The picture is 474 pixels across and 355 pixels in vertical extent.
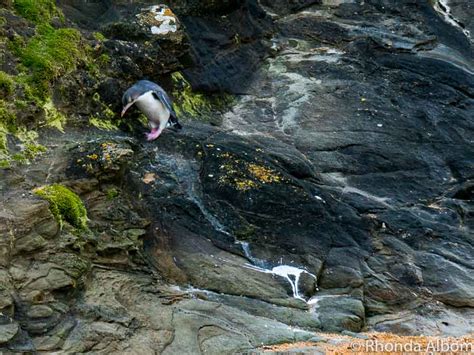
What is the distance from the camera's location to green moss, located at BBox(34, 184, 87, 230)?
7.90m

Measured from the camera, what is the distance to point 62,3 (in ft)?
40.3

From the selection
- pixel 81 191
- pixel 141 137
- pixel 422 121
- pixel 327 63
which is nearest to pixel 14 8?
pixel 141 137

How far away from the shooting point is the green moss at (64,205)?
7.90 meters

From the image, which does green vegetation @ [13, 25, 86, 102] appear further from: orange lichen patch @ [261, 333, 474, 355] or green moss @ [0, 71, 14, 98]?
orange lichen patch @ [261, 333, 474, 355]

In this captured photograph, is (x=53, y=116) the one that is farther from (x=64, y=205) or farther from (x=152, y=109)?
(x=64, y=205)

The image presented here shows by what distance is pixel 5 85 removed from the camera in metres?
9.24

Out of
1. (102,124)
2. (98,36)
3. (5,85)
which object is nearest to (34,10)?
(98,36)

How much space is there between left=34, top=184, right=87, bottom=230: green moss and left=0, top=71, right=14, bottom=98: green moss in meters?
1.80

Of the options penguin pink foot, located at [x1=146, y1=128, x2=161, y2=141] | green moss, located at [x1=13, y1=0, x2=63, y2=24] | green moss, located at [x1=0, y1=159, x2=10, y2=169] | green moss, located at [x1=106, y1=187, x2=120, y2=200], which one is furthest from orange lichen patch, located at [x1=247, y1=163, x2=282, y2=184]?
green moss, located at [x1=13, y1=0, x2=63, y2=24]

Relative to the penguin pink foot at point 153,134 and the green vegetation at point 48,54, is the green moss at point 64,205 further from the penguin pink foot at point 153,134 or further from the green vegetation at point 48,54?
the penguin pink foot at point 153,134

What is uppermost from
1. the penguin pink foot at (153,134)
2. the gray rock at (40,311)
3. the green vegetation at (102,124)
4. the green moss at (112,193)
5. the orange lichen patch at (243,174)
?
the gray rock at (40,311)

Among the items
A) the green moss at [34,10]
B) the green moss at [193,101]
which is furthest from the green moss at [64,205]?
the green moss at [193,101]

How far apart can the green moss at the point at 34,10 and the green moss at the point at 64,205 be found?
378 centimetres

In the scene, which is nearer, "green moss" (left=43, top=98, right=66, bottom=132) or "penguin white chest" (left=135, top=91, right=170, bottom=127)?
"green moss" (left=43, top=98, right=66, bottom=132)
